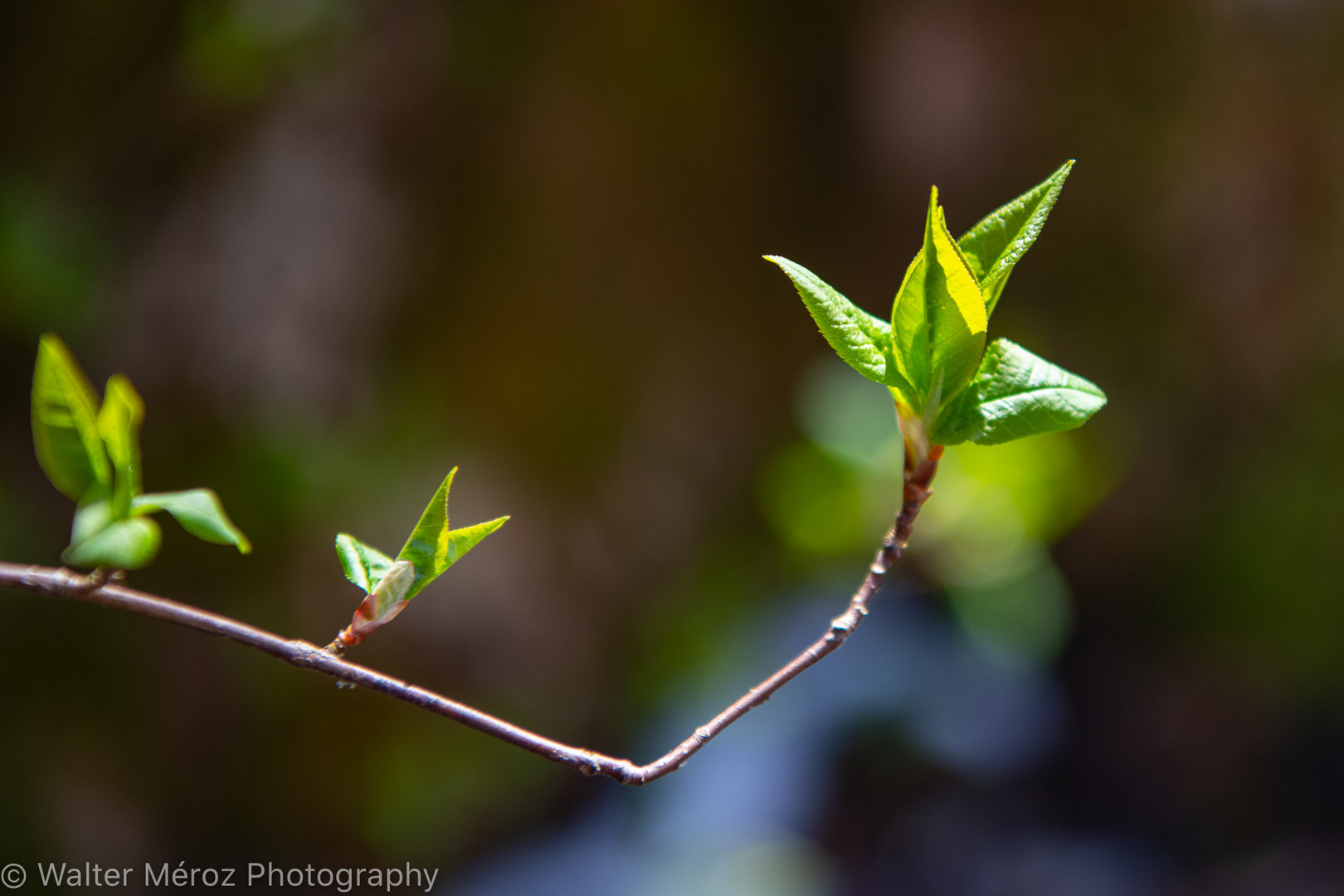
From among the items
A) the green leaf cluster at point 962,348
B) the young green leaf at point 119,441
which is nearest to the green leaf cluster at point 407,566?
the young green leaf at point 119,441

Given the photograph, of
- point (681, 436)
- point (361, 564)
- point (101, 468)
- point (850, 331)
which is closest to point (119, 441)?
point (101, 468)

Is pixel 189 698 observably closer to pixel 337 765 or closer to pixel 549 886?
pixel 337 765

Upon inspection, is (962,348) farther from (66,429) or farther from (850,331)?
(66,429)

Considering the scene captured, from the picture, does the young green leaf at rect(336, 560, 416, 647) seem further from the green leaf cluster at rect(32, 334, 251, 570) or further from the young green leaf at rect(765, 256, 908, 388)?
the young green leaf at rect(765, 256, 908, 388)

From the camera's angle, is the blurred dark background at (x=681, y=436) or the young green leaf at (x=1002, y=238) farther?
→ the blurred dark background at (x=681, y=436)

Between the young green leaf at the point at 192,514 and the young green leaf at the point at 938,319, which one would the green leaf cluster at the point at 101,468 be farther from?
the young green leaf at the point at 938,319

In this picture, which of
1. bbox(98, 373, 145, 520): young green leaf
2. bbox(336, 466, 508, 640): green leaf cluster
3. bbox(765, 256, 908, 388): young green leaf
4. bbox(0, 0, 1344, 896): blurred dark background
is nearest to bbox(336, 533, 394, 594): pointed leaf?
bbox(336, 466, 508, 640): green leaf cluster
